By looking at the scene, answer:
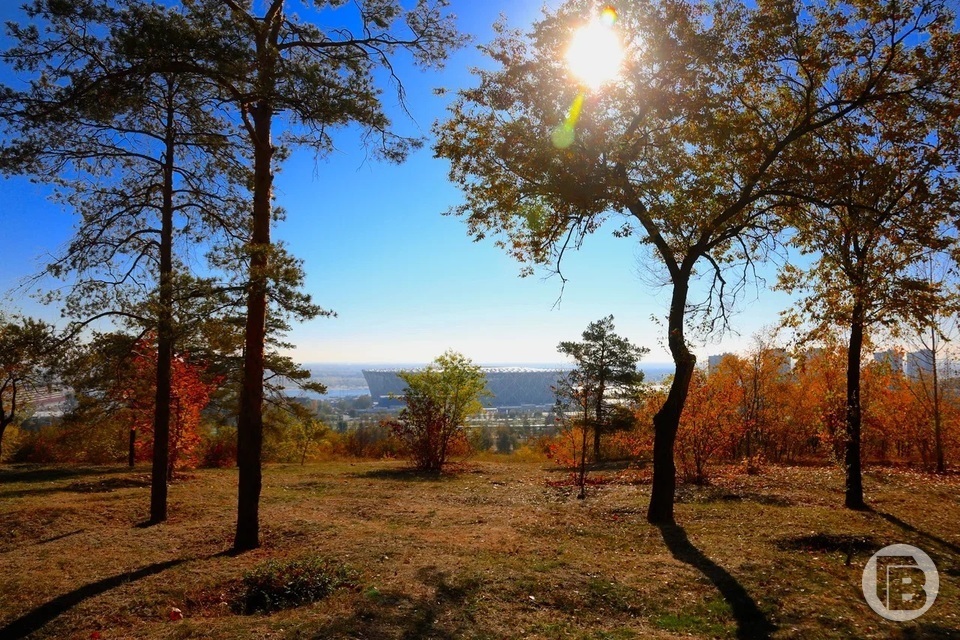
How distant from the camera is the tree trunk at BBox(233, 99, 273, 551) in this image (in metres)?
9.19

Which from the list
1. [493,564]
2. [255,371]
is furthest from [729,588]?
[255,371]

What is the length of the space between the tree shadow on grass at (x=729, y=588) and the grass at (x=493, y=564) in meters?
0.03

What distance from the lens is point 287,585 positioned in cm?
656

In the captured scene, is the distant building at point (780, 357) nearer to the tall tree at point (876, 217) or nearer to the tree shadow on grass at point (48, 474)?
the tall tree at point (876, 217)

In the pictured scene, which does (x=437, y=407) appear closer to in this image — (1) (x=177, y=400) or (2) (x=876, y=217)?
(1) (x=177, y=400)

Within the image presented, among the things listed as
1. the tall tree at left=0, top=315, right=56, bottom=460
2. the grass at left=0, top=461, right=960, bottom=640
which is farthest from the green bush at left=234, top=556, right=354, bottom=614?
the tall tree at left=0, top=315, right=56, bottom=460

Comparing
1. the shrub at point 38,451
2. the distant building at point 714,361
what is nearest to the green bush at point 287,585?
the distant building at point 714,361

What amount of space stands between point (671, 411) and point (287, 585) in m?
7.20

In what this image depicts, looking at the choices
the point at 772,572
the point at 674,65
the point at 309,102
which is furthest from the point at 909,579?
the point at 309,102

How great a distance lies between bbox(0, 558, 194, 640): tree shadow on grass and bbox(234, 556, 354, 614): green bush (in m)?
1.92

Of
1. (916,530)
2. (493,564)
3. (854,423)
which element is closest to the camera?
(493,564)

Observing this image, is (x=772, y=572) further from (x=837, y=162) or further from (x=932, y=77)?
(x=932, y=77)

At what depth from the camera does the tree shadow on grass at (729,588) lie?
552 centimetres

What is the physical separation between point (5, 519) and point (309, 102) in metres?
11.2
